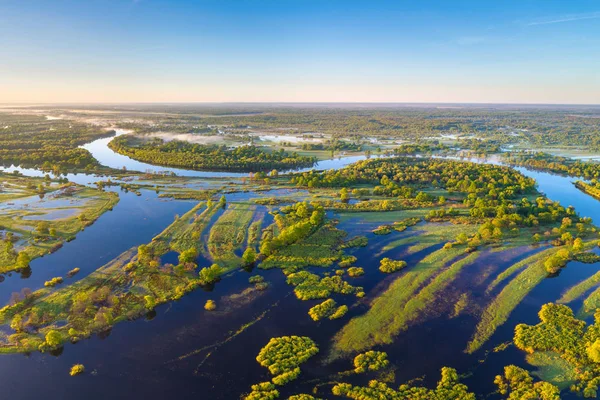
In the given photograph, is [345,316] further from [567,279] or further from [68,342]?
[567,279]

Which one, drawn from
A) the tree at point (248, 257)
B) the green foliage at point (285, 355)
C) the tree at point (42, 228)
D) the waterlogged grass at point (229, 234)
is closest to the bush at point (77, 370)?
the green foliage at point (285, 355)

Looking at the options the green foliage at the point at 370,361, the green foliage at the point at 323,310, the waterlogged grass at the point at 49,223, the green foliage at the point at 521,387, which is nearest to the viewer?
the green foliage at the point at 521,387

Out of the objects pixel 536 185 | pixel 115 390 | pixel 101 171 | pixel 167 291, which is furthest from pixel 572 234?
pixel 101 171

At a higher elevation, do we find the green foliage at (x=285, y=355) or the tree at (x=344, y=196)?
the tree at (x=344, y=196)

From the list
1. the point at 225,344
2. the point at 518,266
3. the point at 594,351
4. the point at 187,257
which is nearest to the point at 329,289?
the point at 225,344

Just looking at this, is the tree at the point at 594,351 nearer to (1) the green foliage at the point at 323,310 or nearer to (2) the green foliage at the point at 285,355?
(1) the green foliage at the point at 323,310

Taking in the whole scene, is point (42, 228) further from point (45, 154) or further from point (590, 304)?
point (590, 304)

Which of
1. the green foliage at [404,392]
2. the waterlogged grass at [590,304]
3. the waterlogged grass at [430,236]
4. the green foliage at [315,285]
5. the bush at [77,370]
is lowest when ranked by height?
the green foliage at [404,392]

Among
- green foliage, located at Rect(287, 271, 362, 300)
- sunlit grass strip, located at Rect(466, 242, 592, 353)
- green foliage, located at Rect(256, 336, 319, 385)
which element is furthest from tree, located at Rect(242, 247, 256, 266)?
sunlit grass strip, located at Rect(466, 242, 592, 353)
